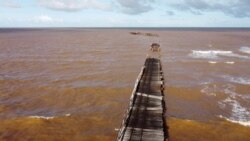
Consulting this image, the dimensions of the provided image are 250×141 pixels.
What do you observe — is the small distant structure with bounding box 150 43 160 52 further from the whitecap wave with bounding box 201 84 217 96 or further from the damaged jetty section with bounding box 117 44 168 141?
the damaged jetty section with bounding box 117 44 168 141

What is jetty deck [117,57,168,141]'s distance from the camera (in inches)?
811

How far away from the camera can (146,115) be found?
79.2 feet

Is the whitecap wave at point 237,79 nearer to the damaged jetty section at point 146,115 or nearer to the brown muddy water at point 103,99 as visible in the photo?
the brown muddy water at point 103,99

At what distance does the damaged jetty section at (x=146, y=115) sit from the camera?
20.6 m

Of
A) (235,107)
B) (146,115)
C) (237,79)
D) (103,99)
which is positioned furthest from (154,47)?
(146,115)

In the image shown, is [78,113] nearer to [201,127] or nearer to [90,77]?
[201,127]

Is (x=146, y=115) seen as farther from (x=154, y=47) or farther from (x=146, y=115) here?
(x=154, y=47)

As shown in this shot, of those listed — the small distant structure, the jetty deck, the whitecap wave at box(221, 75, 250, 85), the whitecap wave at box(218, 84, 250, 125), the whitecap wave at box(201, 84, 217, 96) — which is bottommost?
the whitecap wave at box(218, 84, 250, 125)

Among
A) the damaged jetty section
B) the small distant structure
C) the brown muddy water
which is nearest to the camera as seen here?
the damaged jetty section

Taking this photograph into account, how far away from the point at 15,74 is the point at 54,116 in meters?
22.3

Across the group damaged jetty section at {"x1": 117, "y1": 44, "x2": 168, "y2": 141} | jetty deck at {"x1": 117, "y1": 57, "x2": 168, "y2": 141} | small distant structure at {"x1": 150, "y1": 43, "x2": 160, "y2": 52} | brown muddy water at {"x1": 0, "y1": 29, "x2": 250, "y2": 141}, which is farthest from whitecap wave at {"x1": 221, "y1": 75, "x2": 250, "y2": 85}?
small distant structure at {"x1": 150, "y1": 43, "x2": 160, "y2": 52}

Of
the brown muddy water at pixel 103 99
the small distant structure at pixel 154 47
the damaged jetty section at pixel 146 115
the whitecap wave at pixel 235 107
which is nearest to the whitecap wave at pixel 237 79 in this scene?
the brown muddy water at pixel 103 99

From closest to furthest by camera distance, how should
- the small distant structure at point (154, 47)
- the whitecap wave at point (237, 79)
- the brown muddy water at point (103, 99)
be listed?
the brown muddy water at point (103, 99), the whitecap wave at point (237, 79), the small distant structure at point (154, 47)

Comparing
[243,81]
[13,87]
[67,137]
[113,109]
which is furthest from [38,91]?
[243,81]
